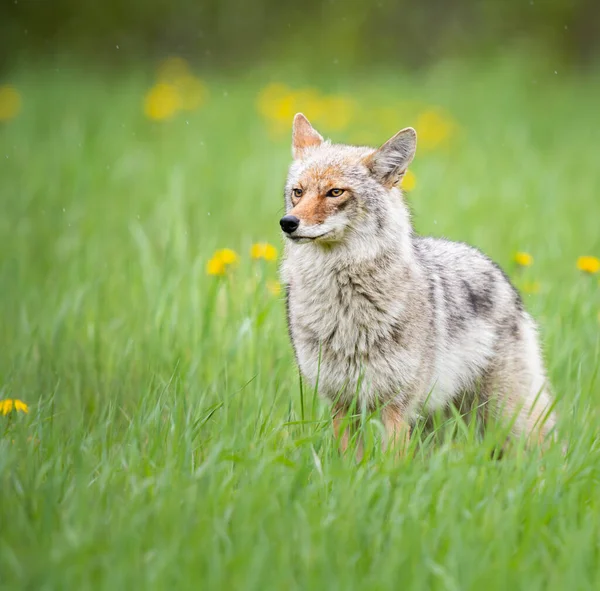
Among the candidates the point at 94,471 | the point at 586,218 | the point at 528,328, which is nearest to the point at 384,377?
the point at 528,328

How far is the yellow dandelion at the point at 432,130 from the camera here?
9.14 meters

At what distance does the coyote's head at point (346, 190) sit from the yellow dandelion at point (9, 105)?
260 inches

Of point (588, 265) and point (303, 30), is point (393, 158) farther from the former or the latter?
point (303, 30)

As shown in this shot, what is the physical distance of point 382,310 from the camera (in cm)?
367

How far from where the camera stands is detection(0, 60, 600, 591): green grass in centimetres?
258

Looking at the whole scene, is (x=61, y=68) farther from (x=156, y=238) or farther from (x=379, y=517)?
(x=379, y=517)

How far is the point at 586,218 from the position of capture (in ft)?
23.7

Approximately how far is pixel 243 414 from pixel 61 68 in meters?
11.0

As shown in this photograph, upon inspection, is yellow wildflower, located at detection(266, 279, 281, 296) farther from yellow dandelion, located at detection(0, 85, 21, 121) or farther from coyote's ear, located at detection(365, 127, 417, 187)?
yellow dandelion, located at detection(0, 85, 21, 121)

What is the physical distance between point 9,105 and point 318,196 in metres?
7.03

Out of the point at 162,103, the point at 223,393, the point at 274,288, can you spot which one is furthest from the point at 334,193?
the point at 162,103

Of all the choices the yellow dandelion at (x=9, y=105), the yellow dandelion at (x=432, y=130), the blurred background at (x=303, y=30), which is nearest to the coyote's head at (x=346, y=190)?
the yellow dandelion at (x=432, y=130)

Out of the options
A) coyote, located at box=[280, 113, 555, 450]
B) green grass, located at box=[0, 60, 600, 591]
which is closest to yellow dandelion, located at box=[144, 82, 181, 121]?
green grass, located at box=[0, 60, 600, 591]

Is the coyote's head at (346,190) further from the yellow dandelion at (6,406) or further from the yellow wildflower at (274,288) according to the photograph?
the yellow dandelion at (6,406)
